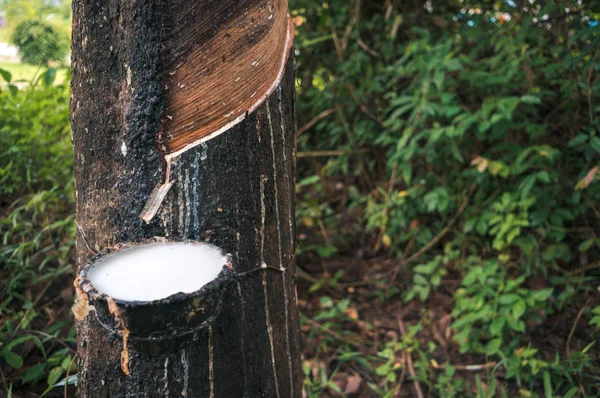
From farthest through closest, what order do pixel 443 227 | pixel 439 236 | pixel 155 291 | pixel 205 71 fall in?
1. pixel 443 227
2. pixel 439 236
3. pixel 205 71
4. pixel 155 291

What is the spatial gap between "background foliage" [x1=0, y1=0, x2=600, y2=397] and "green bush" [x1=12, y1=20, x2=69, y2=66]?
0.56 feet

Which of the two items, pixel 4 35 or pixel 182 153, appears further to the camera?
pixel 4 35

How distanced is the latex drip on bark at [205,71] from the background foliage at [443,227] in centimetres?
84

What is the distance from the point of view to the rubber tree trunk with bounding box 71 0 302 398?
1.11m

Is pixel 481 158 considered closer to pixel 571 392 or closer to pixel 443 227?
pixel 443 227

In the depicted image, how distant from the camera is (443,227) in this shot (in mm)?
2797

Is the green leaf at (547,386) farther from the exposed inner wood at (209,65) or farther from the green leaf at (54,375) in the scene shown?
the green leaf at (54,375)

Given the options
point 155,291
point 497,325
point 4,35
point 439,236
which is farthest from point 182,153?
point 4,35

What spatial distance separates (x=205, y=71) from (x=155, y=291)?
19.2 inches

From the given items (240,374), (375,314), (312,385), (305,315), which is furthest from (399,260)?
→ (240,374)

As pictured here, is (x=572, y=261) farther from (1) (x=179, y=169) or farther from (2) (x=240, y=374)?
(1) (x=179, y=169)

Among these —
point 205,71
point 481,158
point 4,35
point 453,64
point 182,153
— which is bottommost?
point 182,153

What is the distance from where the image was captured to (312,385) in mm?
2047

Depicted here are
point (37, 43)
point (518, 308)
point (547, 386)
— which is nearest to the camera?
point (547, 386)
